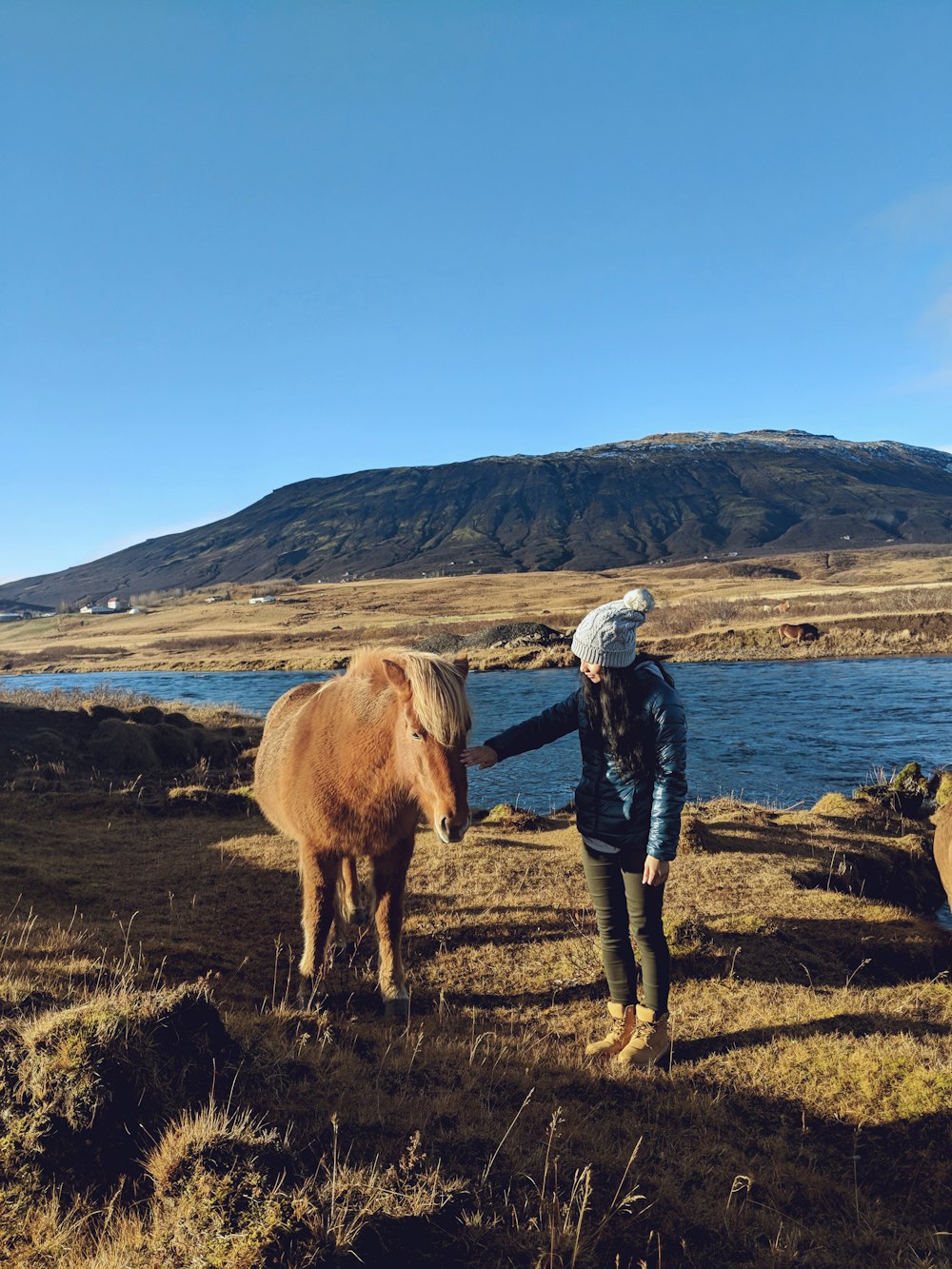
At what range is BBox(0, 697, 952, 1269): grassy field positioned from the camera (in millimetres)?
3014

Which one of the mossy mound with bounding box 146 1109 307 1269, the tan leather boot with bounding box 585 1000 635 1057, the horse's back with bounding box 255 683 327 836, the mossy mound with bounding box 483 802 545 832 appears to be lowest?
the mossy mound with bounding box 483 802 545 832

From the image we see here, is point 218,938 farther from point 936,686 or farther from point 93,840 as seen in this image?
point 936,686

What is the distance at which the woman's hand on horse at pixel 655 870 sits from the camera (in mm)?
4914

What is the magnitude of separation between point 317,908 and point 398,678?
2538mm

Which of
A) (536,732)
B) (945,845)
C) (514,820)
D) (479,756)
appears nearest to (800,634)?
(514,820)

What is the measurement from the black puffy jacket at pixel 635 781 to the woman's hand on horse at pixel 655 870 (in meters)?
0.05

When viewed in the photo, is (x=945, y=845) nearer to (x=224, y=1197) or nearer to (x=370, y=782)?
(x=370, y=782)

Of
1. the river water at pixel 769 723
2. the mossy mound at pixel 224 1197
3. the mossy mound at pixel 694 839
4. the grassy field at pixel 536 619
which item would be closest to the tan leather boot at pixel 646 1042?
the mossy mound at pixel 224 1197

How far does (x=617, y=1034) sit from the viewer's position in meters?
5.64

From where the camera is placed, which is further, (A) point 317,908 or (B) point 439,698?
(A) point 317,908

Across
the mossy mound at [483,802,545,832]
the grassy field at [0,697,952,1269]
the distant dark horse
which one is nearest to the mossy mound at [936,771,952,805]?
the grassy field at [0,697,952,1269]

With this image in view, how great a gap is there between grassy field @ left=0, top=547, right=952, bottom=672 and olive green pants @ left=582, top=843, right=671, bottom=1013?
41.2 metres

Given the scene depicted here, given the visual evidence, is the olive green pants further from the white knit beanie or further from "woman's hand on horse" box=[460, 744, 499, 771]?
the white knit beanie

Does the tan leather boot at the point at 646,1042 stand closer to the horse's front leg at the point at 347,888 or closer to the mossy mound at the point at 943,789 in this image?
the horse's front leg at the point at 347,888
